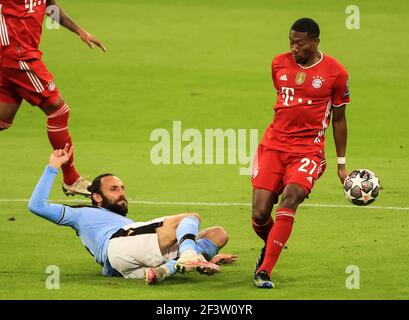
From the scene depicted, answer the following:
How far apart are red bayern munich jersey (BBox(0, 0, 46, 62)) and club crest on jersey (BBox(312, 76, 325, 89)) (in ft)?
11.6

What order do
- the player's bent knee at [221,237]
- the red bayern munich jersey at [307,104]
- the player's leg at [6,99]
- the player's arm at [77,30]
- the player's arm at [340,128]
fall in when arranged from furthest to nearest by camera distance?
the player's arm at [77,30] < the player's leg at [6,99] < the player's bent knee at [221,237] < the player's arm at [340,128] < the red bayern munich jersey at [307,104]

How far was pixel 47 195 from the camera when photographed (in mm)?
11852

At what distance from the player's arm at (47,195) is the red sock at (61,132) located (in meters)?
2.38

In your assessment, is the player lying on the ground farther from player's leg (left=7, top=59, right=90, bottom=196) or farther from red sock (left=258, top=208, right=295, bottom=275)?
player's leg (left=7, top=59, right=90, bottom=196)

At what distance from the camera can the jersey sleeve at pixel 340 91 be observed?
479 inches

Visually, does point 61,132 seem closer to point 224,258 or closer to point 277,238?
point 224,258

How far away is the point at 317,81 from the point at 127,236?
2161 millimetres

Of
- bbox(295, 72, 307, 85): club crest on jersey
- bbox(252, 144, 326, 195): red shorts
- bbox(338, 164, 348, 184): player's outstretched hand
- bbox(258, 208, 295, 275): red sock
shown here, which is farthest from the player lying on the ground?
bbox(295, 72, 307, 85): club crest on jersey

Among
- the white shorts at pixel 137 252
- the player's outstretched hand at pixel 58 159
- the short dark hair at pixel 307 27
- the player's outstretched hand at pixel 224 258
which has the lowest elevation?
the player's outstretched hand at pixel 224 258

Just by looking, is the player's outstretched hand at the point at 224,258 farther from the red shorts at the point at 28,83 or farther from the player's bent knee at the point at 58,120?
the red shorts at the point at 28,83

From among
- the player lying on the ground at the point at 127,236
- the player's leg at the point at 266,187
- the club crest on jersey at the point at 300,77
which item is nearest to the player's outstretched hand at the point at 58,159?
the player lying on the ground at the point at 127,236

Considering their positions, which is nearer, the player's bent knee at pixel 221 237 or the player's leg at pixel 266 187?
the player's leg at pixel 266 187

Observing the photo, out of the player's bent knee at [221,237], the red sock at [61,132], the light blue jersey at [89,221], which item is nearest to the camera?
the light blue jersey at [89,221]

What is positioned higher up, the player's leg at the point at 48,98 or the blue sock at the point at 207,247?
the player's leg at the point at 48,98
